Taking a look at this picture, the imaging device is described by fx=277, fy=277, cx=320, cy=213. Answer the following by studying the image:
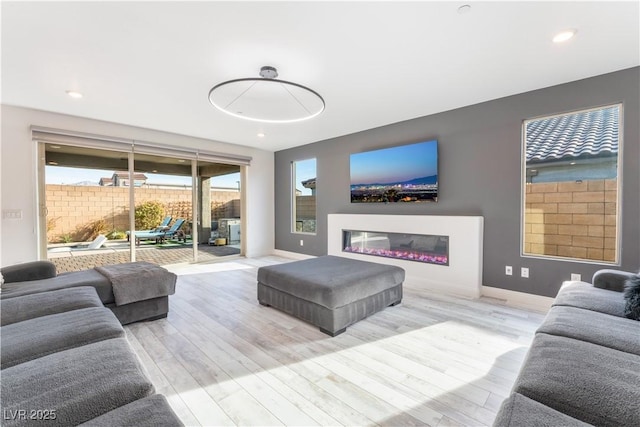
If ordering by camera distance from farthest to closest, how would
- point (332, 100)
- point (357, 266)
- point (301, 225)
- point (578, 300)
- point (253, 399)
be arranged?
point (301, 225)
point (332, 100)
point (357, 266)
point (578, 300)
point (253, 399)

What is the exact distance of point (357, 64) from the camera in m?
2.57

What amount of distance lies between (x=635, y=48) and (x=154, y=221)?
658 centimetres

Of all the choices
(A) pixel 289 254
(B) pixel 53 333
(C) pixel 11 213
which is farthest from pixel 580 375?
(C) pixel 11 213

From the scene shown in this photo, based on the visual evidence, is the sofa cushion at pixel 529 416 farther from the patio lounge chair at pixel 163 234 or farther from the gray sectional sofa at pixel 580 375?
the patio lounge chair at pixel 163 234

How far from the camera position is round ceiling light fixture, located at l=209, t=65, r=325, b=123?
271 centimetres

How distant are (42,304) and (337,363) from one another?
2.01 meters

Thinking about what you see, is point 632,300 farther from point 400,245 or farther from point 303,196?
point 303,196

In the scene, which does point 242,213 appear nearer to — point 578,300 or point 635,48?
point 578,300

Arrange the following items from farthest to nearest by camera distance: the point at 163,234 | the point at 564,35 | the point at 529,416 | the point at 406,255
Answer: the point at 163,234 → the point at 406,255 → the point at 564,35 → the point at 529,416

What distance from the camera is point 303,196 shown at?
6.01 metres

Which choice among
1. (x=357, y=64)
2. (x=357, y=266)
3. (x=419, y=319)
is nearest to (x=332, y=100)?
(x=357, y=64)

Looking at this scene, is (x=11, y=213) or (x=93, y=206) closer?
(x=11, y=213)

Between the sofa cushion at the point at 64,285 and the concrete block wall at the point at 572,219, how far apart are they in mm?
4432

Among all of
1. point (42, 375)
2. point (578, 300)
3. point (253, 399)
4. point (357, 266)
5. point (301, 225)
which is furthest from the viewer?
point (301, 225)
